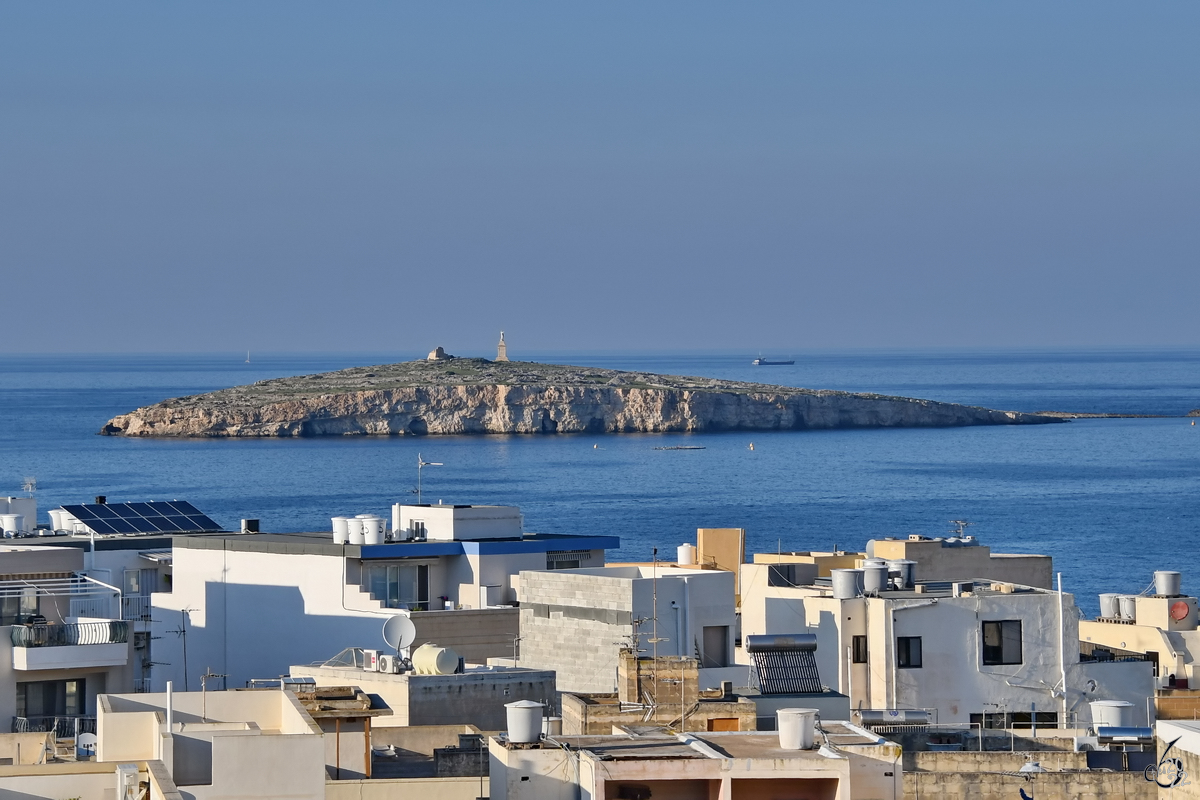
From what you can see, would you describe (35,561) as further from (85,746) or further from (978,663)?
(978,663)

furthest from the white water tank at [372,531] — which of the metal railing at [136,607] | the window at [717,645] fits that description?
the window at [717,645]

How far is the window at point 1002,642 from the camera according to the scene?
78.6 ft

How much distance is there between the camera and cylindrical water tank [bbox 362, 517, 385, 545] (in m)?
31.0

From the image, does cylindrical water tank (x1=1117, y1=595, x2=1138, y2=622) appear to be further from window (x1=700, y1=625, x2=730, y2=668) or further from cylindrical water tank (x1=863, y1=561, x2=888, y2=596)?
window (x1=700, y1=625, x2=730, y2=668)

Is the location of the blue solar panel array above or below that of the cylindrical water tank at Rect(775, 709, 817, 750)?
above

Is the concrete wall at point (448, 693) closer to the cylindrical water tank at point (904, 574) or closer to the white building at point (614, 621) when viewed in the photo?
the white building at point (614, 621)

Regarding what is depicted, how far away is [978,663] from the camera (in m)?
23.9

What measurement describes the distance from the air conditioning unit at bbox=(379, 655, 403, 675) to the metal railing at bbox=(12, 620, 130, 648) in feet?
10.6

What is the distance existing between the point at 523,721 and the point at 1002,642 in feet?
40.4

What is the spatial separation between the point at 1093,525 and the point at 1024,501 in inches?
729

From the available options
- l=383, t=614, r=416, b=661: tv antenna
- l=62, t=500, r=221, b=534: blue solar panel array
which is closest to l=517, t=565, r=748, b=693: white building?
l=383, t=614, r=416, b=661: tv antenna

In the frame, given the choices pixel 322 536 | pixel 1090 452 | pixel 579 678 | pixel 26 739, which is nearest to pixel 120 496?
pixel 1090 452

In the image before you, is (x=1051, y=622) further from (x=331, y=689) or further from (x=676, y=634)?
(x=331, y=689)

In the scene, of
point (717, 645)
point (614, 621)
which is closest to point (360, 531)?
point (717, 645)
